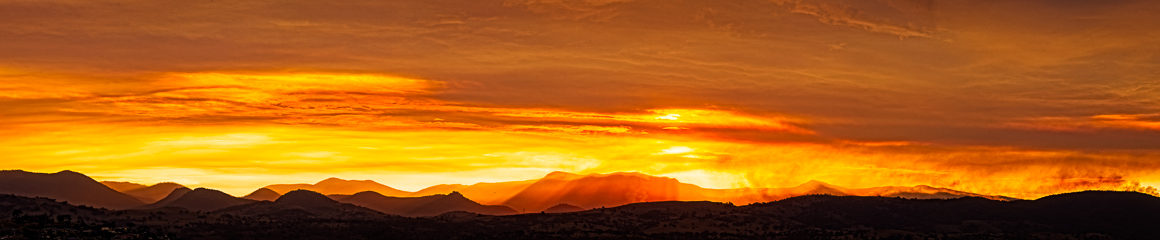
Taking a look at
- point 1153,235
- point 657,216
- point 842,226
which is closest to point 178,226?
point 657,216

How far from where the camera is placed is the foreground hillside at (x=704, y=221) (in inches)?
4309

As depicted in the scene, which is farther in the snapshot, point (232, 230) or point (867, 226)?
point (867, 226)

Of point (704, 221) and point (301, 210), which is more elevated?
point (301, 210)

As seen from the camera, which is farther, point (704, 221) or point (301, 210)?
point (301, 210)

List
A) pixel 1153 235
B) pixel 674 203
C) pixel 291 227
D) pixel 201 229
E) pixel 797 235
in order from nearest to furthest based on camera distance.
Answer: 1. pixel 201 229
2. pixel 291 227
3. pixel 797 235
4. pixel 1153 235
5. pixel 674 203

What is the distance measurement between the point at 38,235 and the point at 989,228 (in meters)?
117

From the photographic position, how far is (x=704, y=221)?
137500 millimetres

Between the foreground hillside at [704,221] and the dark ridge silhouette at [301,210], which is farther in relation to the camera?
the dark ridge silhouette at [301,210]

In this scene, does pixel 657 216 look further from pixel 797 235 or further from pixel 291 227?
pixel 291 227

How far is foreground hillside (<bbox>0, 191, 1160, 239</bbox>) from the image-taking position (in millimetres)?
109438

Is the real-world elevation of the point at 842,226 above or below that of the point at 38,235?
above

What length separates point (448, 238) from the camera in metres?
112

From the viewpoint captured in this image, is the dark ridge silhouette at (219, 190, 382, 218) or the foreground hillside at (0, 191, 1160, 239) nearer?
the foreground hillside at (0, 191, 1160, 239)

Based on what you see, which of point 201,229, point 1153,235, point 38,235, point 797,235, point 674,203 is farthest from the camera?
point 674,203
